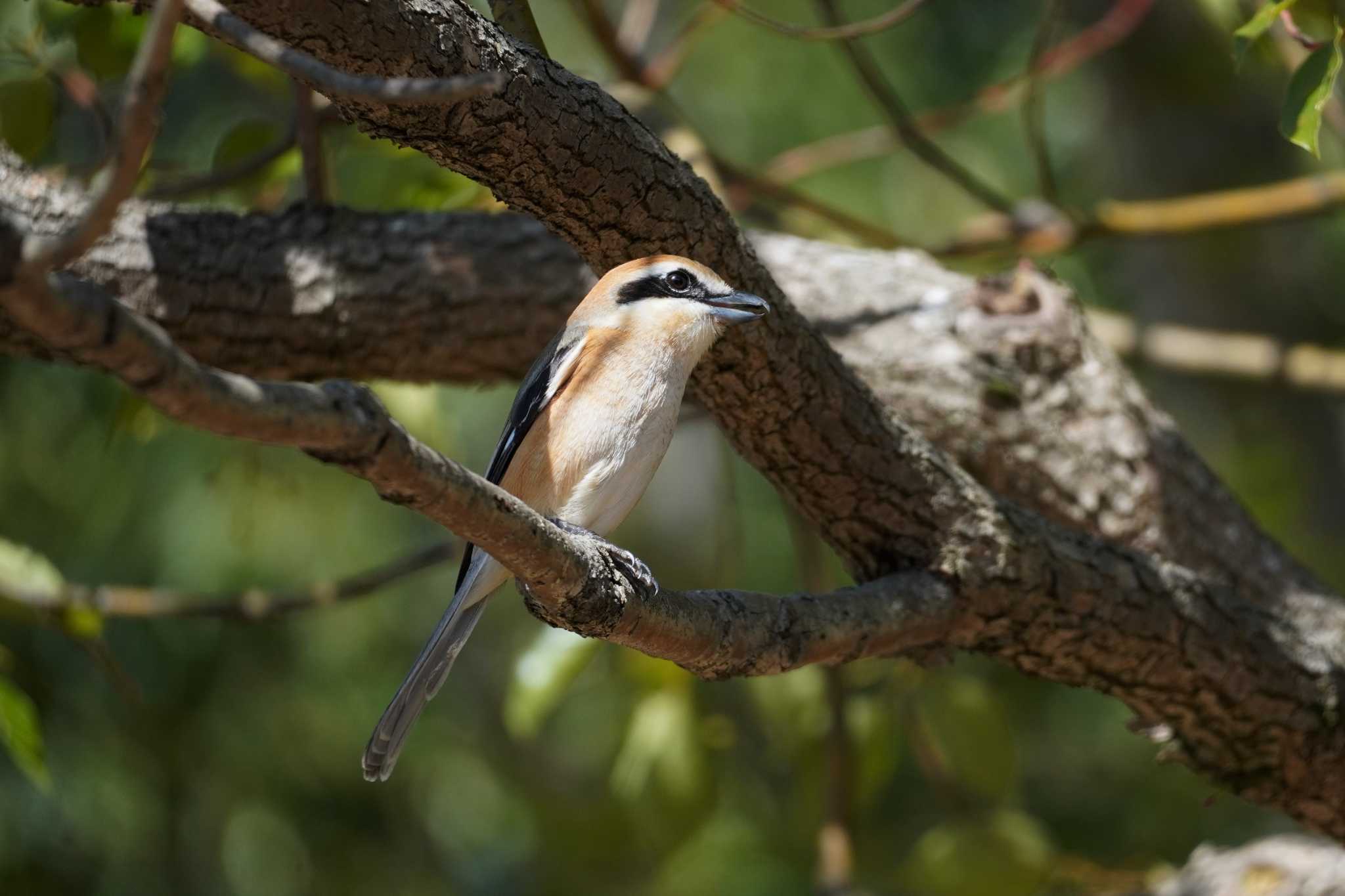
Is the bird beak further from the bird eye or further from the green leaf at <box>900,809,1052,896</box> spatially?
the green leaf at <box>900,809,1052,896</box>

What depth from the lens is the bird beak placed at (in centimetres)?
299

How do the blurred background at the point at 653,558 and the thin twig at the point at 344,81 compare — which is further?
the blurred background at the point at 653,558

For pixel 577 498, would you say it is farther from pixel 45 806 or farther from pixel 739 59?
pixel 739 59

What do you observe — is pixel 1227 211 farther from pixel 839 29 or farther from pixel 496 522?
pixel 496 522

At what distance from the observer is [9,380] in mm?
6453

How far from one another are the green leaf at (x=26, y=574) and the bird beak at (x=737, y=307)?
2.31m

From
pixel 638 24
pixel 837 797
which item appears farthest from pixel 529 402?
pixel 638 24

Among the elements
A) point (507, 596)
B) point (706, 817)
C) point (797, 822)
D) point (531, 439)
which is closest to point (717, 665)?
point (531, 439)

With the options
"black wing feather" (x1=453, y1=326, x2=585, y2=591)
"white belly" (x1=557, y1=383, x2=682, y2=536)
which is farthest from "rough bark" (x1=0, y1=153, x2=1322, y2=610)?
"white belly" (x1=557, y1=383, x2=682, y2=536)

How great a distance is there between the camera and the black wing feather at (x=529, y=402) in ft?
11.3

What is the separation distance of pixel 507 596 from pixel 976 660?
141 inches

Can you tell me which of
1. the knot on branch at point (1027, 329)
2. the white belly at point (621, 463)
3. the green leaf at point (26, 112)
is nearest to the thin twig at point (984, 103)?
the knot on branch at point (1027, 329)

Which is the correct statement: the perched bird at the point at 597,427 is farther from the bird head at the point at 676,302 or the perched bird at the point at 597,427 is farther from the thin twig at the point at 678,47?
the thin twig at the point at 678,47

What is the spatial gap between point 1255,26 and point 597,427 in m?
1.67
